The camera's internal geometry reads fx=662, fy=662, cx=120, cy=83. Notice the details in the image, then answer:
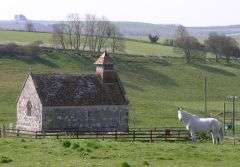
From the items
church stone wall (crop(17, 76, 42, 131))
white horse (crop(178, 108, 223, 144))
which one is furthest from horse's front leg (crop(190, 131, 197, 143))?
church stone wall (crop(17, 76, 42, 131))

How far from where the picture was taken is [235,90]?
12069cm

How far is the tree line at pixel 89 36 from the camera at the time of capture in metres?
151

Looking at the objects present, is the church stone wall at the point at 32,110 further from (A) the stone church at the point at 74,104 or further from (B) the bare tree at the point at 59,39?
(B) the bare tree at the point at 59,39

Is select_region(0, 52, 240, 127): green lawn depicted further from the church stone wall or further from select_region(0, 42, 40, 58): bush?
the church stone wall

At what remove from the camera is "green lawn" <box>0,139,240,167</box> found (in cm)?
3119

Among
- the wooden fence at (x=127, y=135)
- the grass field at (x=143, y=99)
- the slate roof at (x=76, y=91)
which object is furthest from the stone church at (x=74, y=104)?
the grass field at (x=143, y=99)

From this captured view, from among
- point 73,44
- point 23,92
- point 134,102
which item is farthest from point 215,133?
point 73,44

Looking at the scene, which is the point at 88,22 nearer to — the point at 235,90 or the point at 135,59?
the point at 135,59

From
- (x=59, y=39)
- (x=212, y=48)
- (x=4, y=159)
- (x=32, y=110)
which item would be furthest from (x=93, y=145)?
(x=212, y=48)

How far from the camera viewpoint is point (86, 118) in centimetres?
6088

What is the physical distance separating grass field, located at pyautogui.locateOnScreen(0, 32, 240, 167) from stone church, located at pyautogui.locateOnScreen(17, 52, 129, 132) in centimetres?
874

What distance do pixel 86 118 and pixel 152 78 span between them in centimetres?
6672

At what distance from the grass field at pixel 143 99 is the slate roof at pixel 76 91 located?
8.84 meters

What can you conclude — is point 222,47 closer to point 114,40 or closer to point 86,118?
point 114,40
